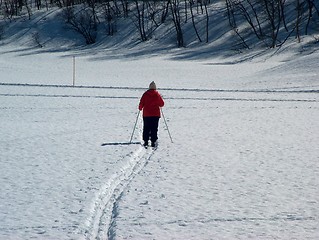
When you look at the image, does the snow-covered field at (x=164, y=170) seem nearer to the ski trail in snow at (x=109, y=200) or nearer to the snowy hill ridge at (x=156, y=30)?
the ski trail in snow at (x=109, y=200)

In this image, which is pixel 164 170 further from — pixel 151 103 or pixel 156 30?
pixel 156 30

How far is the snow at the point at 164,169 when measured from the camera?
26.2 ft

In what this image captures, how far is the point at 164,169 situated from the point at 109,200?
2.48 metres

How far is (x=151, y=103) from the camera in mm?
13781

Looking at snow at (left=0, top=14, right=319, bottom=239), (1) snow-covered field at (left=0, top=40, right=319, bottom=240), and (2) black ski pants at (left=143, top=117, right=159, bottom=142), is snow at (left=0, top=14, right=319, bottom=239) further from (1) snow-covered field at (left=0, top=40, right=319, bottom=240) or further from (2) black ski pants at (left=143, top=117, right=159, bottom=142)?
(2) black ski pants at (left=143, top=117, right=159, bottom=142)

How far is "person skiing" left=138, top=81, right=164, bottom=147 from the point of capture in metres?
13.7

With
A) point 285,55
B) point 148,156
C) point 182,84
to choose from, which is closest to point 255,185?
point 148,156

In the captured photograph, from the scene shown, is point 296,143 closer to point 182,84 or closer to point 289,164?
point 289,164

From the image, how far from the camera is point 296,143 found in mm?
14266

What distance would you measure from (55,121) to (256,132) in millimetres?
6534

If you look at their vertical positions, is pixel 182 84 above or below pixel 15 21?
below

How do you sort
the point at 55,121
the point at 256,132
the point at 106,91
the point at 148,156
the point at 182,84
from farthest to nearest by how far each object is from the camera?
the point at 182,84, the point at 106,91, the point at 55,121, the point at 256,132, the point at 148,156

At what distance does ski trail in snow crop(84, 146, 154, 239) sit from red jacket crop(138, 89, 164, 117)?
152 centimetres

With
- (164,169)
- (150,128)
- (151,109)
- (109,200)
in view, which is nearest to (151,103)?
(151,109)
